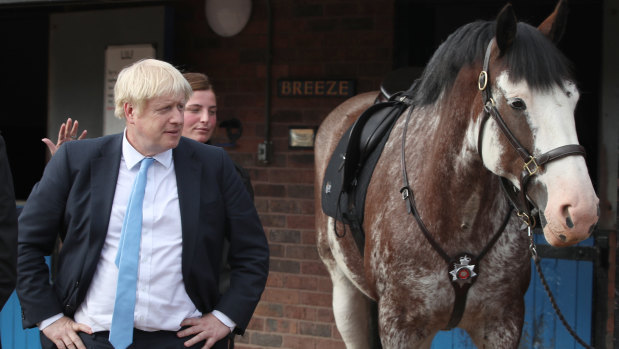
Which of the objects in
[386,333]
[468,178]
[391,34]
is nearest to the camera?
[468,178]

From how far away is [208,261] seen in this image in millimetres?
2027

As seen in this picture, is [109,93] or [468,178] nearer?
[468,178]

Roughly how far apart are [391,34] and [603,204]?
5.86 ft

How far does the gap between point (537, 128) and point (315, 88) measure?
264cm

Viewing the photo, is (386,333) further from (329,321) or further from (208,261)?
(329,321)

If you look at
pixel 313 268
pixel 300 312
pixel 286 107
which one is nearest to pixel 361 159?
pixel 286 107

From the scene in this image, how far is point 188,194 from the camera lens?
1.99 m

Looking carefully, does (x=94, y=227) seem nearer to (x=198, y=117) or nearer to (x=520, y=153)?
(x=198, y=117)

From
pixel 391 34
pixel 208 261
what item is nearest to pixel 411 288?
pixel 208 261

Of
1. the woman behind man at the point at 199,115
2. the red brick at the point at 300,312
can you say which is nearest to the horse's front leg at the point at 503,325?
the woman behind man at the point at 199,115

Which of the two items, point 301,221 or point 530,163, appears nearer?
point 530,163

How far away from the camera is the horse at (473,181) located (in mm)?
2047

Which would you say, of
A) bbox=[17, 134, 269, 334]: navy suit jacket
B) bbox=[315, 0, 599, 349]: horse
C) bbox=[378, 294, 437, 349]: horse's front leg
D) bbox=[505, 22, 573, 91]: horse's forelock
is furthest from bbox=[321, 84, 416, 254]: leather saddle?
bbox=[17, 134, 269, 334]: navy suit jacket

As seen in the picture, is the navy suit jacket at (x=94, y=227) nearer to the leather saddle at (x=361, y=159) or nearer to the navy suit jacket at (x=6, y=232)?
the navy suit jacket at (x=6, y=232)
